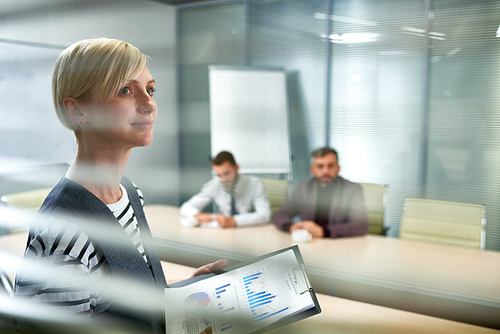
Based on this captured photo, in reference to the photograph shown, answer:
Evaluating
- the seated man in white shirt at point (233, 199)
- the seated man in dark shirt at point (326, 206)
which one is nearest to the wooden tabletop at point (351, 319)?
the seated man in dark shirt at point (326, 206)

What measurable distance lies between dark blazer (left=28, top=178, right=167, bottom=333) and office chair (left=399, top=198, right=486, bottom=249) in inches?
36.9

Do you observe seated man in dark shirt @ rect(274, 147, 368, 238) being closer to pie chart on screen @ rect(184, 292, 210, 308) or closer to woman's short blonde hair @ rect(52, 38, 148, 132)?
pie chart on screen @ rect(184, 292, 210, 308)

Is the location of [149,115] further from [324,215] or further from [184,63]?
[184,63]

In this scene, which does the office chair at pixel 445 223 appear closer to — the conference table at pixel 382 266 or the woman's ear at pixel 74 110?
the conference table at pixel 382 266

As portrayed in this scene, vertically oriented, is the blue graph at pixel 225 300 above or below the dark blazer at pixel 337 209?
above

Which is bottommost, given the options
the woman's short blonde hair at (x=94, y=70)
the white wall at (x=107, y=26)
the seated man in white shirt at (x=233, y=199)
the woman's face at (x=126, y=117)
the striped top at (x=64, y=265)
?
the seated man in white shirt at (x=233, y=199)

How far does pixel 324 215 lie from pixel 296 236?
0.33m

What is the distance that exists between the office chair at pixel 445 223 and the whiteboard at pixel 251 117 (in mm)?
796

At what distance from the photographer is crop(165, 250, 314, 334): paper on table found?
0.31 meters

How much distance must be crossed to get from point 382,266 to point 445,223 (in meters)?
0.41

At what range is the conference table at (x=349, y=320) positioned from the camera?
0.34 meters

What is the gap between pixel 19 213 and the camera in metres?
0.34

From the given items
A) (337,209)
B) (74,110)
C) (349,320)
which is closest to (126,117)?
(74,110)

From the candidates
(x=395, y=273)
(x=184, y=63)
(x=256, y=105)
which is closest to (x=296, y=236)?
(x=395, y=273)
